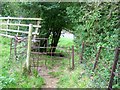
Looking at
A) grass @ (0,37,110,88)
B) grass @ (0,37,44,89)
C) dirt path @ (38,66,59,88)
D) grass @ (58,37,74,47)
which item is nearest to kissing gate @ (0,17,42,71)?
grass @ (0,37,44,89)

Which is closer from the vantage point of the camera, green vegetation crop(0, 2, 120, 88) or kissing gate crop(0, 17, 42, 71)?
green vegetation crop(0, 2, 120, 88)

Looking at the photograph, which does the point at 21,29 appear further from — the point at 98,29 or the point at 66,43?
the point at 98,29

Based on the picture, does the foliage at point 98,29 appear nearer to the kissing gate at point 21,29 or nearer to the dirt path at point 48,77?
the dirt path at point 48,77

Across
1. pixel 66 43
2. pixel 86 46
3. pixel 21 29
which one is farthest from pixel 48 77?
pixel 66 43

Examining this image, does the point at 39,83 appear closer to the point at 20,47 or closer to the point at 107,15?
the point at 20,47

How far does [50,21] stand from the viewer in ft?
31.8

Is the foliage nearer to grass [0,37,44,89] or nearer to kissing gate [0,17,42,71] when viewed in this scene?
grass [0,37,44,89]

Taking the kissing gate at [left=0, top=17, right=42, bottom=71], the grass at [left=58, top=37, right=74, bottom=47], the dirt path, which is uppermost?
the kissing gate at [left=0, top=17, right=42, bottom=71]

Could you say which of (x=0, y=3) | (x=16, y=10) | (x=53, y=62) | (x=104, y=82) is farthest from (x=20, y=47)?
(x=0, y=3)

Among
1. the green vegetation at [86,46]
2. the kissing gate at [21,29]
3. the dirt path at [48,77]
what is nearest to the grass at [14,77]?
the green vegetation at [86,46]

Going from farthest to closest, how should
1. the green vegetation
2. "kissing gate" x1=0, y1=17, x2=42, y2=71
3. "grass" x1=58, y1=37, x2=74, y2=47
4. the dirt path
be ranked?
1. "grass" x1=58, y1=37, x2=74, y2=47
2. "kissing gate" x1=0, y1=17, x2=42, y2=71
3. the dirt path
4. the green vegetation

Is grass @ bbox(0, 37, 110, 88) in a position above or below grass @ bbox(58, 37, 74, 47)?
below

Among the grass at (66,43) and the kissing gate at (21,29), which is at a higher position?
the kissing gate at (21,29)

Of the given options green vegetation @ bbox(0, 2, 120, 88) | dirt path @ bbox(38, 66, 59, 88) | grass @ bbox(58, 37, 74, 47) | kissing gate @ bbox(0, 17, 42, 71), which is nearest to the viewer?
green vegetation @ bbox(0, 2, 120, 88)
